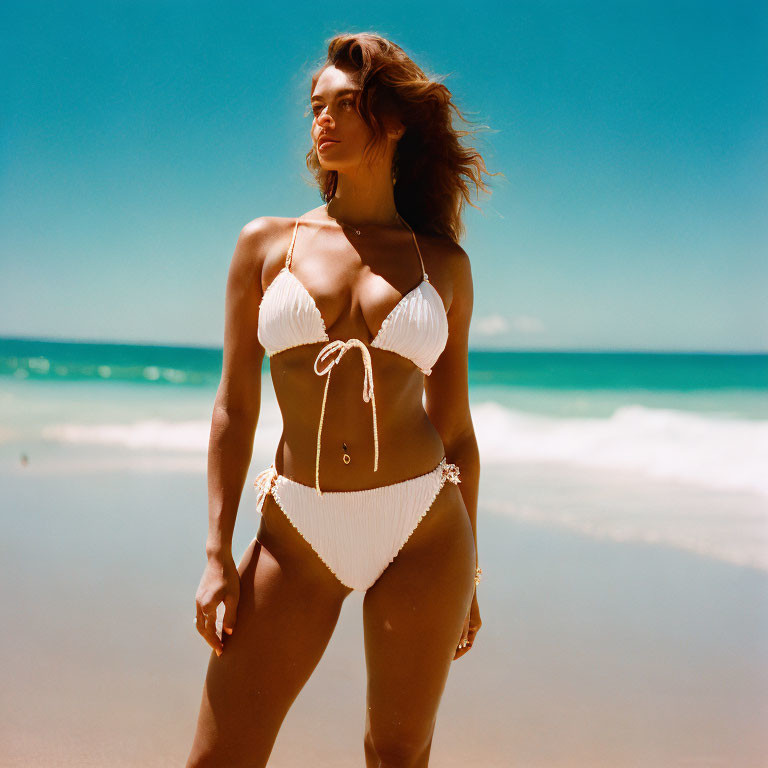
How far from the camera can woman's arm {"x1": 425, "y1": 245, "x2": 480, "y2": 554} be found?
85.4 inches

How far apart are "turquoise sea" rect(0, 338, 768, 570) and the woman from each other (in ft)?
13.9

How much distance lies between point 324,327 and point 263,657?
75 cm

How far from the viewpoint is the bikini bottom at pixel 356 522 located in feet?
6.29

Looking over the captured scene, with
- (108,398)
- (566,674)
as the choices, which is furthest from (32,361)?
(566,674)

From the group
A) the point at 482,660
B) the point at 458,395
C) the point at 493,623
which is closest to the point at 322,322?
the point at 458,395

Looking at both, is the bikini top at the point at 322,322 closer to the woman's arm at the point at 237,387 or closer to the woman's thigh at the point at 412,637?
the woman's arm at the point at 237,387

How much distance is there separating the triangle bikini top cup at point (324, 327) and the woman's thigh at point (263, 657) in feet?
0.72

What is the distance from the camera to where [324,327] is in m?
1.90

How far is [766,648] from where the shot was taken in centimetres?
415

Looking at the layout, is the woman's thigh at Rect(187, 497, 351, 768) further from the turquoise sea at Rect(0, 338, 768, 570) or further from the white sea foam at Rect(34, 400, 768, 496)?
the white sea foam at Rect(34, 400, 768, 496)

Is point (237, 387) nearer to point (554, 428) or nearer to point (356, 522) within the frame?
point (356, 522)

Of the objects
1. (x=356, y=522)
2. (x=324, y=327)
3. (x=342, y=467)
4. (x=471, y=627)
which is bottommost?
(x=471, y=627)

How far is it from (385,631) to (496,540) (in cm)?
379

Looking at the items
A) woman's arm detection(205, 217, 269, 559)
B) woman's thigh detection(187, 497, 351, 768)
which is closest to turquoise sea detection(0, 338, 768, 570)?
woman's thigh detection(187, 497, 351, 768)
